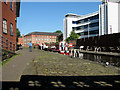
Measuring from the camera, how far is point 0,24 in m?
9.16

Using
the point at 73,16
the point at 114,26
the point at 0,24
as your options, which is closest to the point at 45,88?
the point at 0,24

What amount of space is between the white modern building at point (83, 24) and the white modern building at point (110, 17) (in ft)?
28.1

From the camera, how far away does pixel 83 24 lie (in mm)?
74812

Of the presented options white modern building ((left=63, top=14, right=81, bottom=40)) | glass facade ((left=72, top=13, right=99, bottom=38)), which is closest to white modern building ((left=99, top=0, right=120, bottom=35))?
glass facade ((left=72, top=13, right=99, bottom=38))

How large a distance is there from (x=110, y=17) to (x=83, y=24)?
23724 millimetres

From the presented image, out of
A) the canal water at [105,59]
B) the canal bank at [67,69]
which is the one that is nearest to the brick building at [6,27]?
the canal bank at [67,69]

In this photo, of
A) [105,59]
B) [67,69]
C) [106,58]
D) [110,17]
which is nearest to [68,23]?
[110,17]

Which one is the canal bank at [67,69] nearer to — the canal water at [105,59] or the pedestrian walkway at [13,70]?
the pedestrian walkway at [13,70]

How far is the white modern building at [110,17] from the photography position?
51844 mm

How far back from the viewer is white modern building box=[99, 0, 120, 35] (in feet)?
170

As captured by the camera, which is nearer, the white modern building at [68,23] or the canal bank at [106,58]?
the canal bank at [106,58]

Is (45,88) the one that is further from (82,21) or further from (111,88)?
(82,21)

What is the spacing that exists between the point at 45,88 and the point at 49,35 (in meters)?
129

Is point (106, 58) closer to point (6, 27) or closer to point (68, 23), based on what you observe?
point (6, 27)
